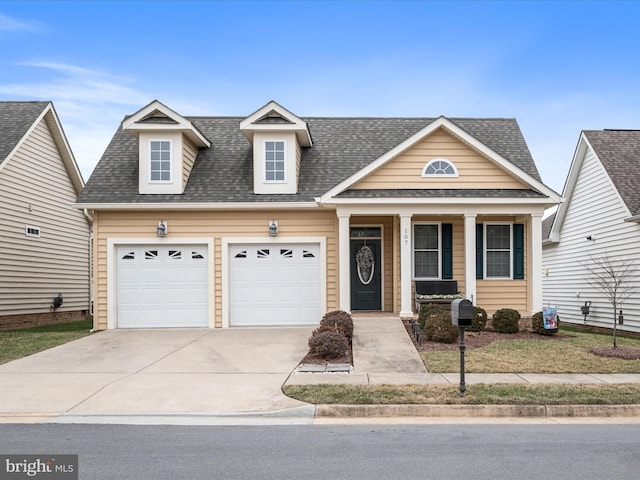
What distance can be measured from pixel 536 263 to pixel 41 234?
54.3ft

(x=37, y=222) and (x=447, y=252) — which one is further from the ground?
(x=37, y=222)

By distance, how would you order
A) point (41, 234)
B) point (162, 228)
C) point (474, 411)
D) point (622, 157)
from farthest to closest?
point (41, 234), point (622, 157), point (162, 228), point (474, 411)

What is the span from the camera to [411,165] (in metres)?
16.0

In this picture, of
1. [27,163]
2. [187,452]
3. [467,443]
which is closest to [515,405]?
[467,443]

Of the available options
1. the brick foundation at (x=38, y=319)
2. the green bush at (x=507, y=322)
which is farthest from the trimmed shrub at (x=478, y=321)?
the brick foundation at (x=38, y=319)

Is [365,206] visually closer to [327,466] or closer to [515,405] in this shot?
[515,405]

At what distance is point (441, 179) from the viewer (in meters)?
15.9

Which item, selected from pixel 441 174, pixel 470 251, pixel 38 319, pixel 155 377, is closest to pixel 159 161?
pixel 441 174

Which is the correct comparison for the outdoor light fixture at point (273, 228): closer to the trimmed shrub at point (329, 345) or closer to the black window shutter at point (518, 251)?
the trimmed shrub at point (329, 345)

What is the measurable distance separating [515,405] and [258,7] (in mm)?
13242

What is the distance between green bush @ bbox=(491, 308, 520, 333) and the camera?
14.2 meters

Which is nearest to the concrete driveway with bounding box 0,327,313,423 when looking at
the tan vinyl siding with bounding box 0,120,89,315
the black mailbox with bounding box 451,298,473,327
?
the black mailbox with bounding box 451,298,473,327

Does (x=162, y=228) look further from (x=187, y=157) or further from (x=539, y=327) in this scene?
(x=539, y=327)

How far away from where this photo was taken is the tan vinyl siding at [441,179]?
1588 cm
